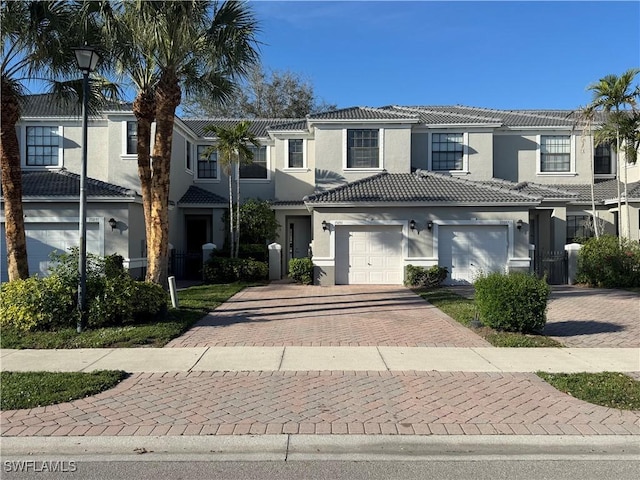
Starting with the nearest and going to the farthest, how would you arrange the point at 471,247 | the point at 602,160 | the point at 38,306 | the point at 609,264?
the point at 38,306 < the point at 609,264 < the point at 471,247 < the point at 602,160

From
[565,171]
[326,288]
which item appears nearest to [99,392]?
[326,288]

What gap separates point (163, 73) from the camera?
38.3ft

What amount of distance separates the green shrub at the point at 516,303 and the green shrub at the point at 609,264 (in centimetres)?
1003

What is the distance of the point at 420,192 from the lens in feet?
61.3

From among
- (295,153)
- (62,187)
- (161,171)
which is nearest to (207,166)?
(295,153)

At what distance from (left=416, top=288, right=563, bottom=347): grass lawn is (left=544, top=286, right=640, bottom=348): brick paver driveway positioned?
0.59 meters

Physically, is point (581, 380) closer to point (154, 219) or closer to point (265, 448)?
point (265, 448)

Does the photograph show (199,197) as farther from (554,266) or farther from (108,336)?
(554,266)

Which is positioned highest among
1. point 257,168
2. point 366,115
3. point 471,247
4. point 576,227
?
point 366,115

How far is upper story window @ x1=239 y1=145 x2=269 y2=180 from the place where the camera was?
2422 cm

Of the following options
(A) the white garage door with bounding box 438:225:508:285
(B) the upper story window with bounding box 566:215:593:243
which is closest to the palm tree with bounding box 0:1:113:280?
(A) the white garage door with bounding box 438:225:508:285

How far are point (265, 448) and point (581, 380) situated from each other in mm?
4449

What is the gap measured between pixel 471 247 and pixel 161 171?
11.9 meters

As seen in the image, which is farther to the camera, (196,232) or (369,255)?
(196,232)
